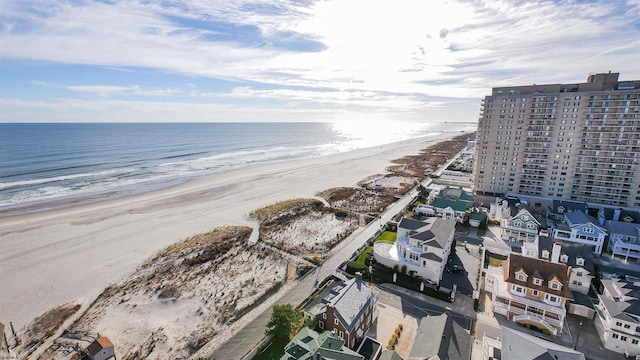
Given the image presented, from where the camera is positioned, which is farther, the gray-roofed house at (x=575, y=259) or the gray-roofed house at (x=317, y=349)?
the gray-roofed house at (x=575, y=259)

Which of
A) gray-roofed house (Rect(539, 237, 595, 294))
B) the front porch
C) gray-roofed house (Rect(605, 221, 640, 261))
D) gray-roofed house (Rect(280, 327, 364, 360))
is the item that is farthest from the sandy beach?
gray-roofed house (Rect(605, 221, 640, 261))

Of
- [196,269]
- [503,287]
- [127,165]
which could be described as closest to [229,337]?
[196,269]

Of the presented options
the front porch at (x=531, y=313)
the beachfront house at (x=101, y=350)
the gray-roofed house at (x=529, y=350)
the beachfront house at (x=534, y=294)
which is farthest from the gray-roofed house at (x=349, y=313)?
the beachfront house at (x=101, y=350)

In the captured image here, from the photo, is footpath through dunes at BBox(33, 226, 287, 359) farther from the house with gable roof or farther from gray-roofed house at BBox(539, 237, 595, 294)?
the house with gable roof

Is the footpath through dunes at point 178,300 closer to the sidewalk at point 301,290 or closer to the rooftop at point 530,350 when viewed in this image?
the sidewalk at point 301,290

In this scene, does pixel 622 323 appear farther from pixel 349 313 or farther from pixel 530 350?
pixel 349 313
